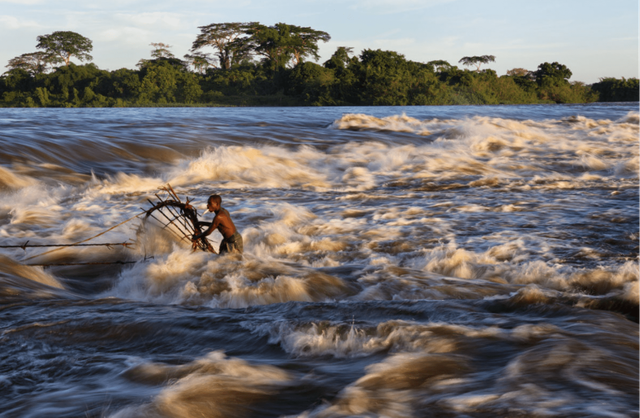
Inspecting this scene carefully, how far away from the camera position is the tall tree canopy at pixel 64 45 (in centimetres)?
6681

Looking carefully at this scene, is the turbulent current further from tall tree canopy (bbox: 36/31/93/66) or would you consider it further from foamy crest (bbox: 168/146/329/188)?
tall tree canopy (bbox: 36/31/93/66)

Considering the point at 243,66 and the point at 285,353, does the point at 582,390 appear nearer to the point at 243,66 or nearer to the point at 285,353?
the point at 285,353

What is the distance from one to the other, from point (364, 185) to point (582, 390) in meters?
8.47

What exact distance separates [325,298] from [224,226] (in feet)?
4.23

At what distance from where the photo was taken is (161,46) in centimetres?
7194

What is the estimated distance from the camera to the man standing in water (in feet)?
17.1

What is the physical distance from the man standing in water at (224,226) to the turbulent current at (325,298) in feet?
0.54

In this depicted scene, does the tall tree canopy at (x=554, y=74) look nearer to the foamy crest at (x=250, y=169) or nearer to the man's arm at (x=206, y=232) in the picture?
the foamy crest at (x=250, y=169)

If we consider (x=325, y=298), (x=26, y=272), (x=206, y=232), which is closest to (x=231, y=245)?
(x=206, y=232)

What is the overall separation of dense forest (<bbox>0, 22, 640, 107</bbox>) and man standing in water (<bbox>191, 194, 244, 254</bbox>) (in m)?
47.4

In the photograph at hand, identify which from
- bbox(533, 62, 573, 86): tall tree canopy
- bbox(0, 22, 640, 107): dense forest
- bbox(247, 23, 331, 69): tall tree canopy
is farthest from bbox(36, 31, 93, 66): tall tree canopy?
bbox(533, 62, 573, 86): tall tree canopy

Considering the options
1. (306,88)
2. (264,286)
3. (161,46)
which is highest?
(161,46)

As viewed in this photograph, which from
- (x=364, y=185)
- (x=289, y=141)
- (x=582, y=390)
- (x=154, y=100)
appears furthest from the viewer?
(x=154, y=100)

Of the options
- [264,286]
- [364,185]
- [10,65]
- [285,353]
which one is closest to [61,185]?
[364,185]
